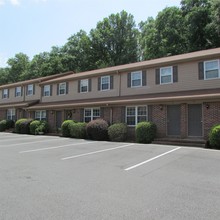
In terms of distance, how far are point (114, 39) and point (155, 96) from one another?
1222 inches

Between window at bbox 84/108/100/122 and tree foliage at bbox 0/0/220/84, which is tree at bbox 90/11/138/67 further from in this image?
window at bbox 84/108/100/122

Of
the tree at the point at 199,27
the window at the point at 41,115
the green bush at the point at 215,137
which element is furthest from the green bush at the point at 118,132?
the tree at the point at 199,27

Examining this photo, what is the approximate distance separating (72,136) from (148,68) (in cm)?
799

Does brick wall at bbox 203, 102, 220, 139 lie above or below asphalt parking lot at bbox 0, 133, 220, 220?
above

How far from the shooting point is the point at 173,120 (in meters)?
15.3

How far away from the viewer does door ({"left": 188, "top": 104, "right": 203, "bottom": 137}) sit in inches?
562

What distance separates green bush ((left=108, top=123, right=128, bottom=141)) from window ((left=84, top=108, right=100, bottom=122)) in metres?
3.26

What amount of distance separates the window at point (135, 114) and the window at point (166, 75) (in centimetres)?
235

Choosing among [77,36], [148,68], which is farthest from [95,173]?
[77,36]

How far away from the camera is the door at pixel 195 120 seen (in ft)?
46.8

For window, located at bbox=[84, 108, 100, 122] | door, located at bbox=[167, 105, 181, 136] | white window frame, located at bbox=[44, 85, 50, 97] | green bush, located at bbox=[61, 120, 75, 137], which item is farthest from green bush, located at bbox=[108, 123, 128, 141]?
white window frame, located at bbox=[44, 85, 50, 97]

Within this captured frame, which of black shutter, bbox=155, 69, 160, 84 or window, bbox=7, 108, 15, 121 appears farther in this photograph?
window, bbox=7, 108, 15, 121

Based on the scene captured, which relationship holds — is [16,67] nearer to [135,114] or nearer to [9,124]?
[9,124]

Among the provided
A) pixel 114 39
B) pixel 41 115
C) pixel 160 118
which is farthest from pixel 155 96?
pixel 114 39
